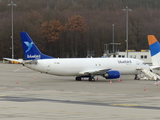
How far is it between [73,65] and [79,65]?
814mm

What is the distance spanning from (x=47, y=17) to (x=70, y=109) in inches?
4943

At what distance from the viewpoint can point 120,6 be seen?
188500 millimetres

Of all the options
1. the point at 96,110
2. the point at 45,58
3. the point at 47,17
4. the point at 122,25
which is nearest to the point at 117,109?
the point at 96,110

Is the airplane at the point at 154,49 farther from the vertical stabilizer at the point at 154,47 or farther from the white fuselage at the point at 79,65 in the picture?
the white fuselage at the point at 79,65

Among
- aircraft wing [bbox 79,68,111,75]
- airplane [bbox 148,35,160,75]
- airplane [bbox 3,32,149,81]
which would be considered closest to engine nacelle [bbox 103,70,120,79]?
airplane [bbox 3,32,149,81]

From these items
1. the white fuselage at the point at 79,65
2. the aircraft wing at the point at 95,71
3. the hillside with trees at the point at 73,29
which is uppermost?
the hillside with trees at the point at 73,29

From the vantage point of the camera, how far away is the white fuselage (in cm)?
5031

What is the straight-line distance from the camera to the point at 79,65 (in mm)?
51906

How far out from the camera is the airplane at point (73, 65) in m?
50.2

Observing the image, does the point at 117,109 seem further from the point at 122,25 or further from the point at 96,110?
the point at 122,25

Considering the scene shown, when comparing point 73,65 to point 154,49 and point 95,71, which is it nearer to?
point 95,71

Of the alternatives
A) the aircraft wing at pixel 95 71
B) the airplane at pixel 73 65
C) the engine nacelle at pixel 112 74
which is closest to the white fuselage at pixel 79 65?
the airplane at pixel 73 65

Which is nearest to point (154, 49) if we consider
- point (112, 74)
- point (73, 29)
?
point (112, 74)

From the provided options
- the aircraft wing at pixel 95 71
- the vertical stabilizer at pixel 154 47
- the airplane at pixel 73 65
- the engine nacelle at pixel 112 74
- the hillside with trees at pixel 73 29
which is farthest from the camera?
the hillside with trees at pixel 73 29
